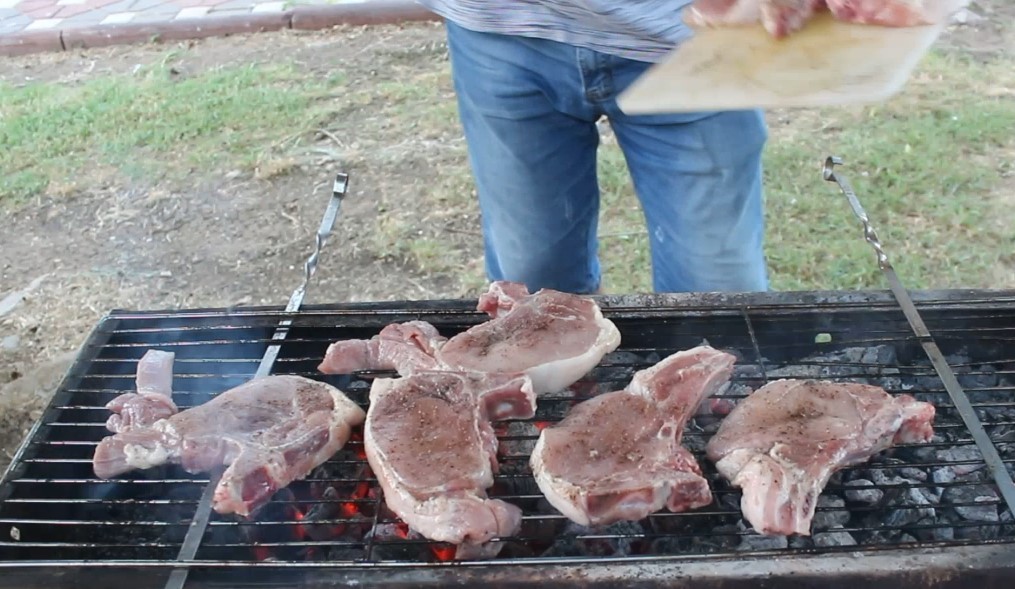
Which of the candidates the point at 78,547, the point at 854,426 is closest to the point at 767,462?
the point at 854,426

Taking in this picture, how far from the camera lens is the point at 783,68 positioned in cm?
228

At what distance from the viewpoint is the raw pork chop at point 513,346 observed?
2.42m

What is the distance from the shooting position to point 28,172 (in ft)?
19.9

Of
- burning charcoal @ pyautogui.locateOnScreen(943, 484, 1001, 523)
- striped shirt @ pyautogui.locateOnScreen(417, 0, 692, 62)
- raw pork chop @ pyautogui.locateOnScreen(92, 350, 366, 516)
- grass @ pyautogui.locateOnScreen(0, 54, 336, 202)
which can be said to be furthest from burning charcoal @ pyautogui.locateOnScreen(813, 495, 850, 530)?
grass @ pyautogui.locateOnScreen(0, 54, 336, 202)

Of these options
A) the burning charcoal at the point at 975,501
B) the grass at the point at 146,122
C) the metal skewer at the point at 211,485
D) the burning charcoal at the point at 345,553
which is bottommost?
the grass at the point at 146,122

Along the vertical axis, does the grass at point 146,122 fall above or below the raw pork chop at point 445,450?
below

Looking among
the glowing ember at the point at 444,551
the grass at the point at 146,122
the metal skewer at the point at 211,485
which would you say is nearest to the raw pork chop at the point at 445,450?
the glowing ember at the point at 444,551

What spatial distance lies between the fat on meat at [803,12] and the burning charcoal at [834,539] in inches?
51.9

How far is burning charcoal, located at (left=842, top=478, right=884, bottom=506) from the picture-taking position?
7.22 ft

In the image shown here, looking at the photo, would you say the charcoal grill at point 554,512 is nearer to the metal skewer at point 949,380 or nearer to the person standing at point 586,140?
the metal skewer at point 949,380

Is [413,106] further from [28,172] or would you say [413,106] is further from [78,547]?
[78,547]

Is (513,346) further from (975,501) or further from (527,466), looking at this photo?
(975,501)

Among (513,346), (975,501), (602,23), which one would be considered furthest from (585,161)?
(975,501)

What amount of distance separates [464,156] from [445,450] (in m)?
4.10
